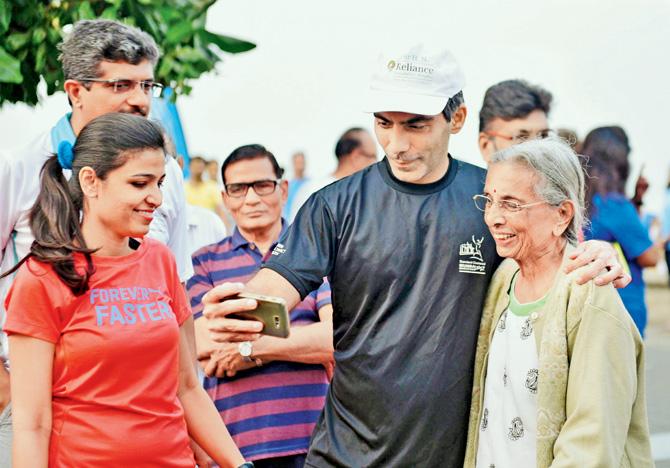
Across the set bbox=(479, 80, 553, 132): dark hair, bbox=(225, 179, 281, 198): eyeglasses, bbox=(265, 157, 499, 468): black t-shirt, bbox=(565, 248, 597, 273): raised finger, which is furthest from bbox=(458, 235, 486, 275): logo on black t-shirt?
bbox=(479, 80, 553, 132): dark hair

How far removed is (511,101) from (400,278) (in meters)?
2.07

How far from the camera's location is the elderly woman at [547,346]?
2.89 meters

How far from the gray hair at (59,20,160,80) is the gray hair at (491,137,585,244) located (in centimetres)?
157

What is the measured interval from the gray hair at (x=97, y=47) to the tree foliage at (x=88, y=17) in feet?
2.20

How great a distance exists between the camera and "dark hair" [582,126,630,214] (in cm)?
573

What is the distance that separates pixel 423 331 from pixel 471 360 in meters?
0.18

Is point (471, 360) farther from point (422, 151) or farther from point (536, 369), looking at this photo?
point (422, 151)

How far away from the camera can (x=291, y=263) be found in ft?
10.8

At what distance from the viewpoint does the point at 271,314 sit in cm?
272

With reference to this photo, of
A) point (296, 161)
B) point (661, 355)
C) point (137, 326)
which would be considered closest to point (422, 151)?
point (137, 326)

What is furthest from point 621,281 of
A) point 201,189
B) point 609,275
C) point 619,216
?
point 201,189

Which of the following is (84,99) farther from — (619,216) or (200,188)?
(200,188)

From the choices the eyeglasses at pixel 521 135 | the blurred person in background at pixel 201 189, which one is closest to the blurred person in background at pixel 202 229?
the eyeglasses at pixel 521 135

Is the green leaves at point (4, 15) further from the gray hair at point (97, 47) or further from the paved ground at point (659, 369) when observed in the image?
the paved ground at point (659, 369)
